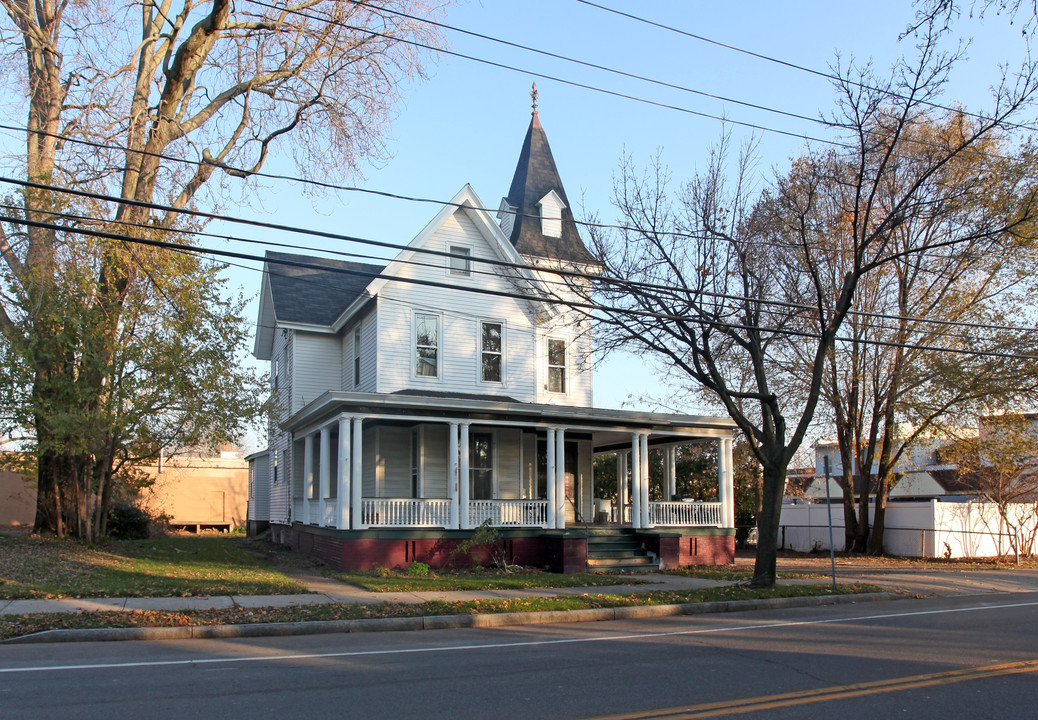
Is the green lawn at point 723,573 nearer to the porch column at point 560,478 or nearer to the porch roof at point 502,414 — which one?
the porch column at point 560,478

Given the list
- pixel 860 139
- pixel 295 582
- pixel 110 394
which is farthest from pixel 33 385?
pixel 860 139

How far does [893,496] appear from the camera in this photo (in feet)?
149

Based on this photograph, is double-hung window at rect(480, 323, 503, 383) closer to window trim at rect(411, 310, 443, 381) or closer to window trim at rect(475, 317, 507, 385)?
window trim at rect(475, 317, 507, 385)

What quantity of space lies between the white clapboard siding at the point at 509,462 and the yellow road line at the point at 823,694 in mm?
15577

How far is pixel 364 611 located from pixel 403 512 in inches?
283

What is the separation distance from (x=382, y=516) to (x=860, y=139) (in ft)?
43.2

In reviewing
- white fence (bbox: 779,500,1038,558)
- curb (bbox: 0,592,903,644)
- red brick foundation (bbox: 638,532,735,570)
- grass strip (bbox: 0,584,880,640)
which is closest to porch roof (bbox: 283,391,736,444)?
red brick foundation (bbox: 638,532,735,570)

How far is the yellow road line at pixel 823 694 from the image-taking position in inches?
265

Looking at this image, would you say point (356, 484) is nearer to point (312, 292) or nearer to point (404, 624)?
point (404, 624)

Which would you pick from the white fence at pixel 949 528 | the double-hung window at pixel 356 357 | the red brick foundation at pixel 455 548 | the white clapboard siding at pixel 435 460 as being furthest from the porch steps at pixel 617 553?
the white fence at pixel 949 528

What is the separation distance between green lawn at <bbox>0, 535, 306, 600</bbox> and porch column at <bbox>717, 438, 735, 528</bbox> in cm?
1264

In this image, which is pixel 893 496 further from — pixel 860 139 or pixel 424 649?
pixel 424 649

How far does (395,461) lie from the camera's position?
2284 centimetres

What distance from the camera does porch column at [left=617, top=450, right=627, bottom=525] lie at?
83.3ft
